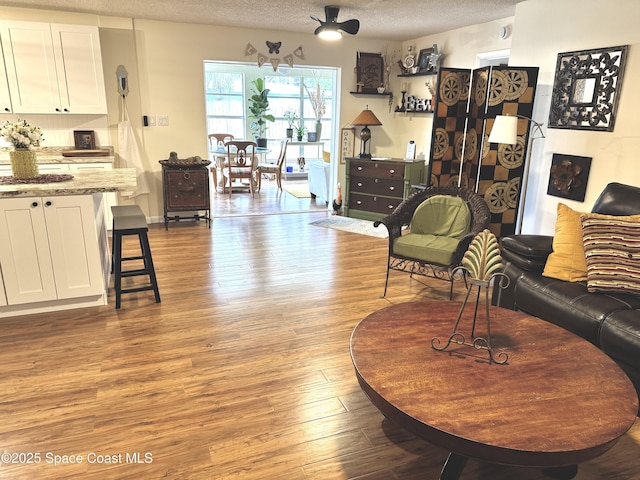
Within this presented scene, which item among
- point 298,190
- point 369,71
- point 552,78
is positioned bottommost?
point 298,190

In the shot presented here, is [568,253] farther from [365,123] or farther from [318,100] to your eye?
[318,100]

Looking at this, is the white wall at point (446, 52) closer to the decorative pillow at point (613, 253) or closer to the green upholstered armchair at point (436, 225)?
the green upholstered armchair at point (436, 225)

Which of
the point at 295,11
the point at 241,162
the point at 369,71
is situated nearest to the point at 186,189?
the point at 241,162

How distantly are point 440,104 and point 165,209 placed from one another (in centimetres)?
350

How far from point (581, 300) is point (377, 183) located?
3.89m

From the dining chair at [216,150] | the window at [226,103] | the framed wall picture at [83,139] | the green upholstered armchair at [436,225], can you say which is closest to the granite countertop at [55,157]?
the framed wall picture at [83,139]

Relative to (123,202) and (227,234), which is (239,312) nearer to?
(227,234)

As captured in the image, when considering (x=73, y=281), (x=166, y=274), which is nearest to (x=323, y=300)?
(x=166, y=274)

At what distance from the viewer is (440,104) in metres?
4.58

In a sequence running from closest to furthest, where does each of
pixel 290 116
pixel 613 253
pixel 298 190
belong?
pixel 613 253 < pixel 298 190 < pixel 290 116

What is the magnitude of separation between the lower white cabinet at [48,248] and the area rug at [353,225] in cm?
324

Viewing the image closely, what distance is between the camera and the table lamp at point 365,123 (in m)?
6.07

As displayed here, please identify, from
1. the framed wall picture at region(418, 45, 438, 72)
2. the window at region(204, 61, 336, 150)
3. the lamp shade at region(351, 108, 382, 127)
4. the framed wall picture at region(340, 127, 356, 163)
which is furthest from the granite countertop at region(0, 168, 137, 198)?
the window at region(204, 61, 336, 150)

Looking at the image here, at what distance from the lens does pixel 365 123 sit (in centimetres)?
605
